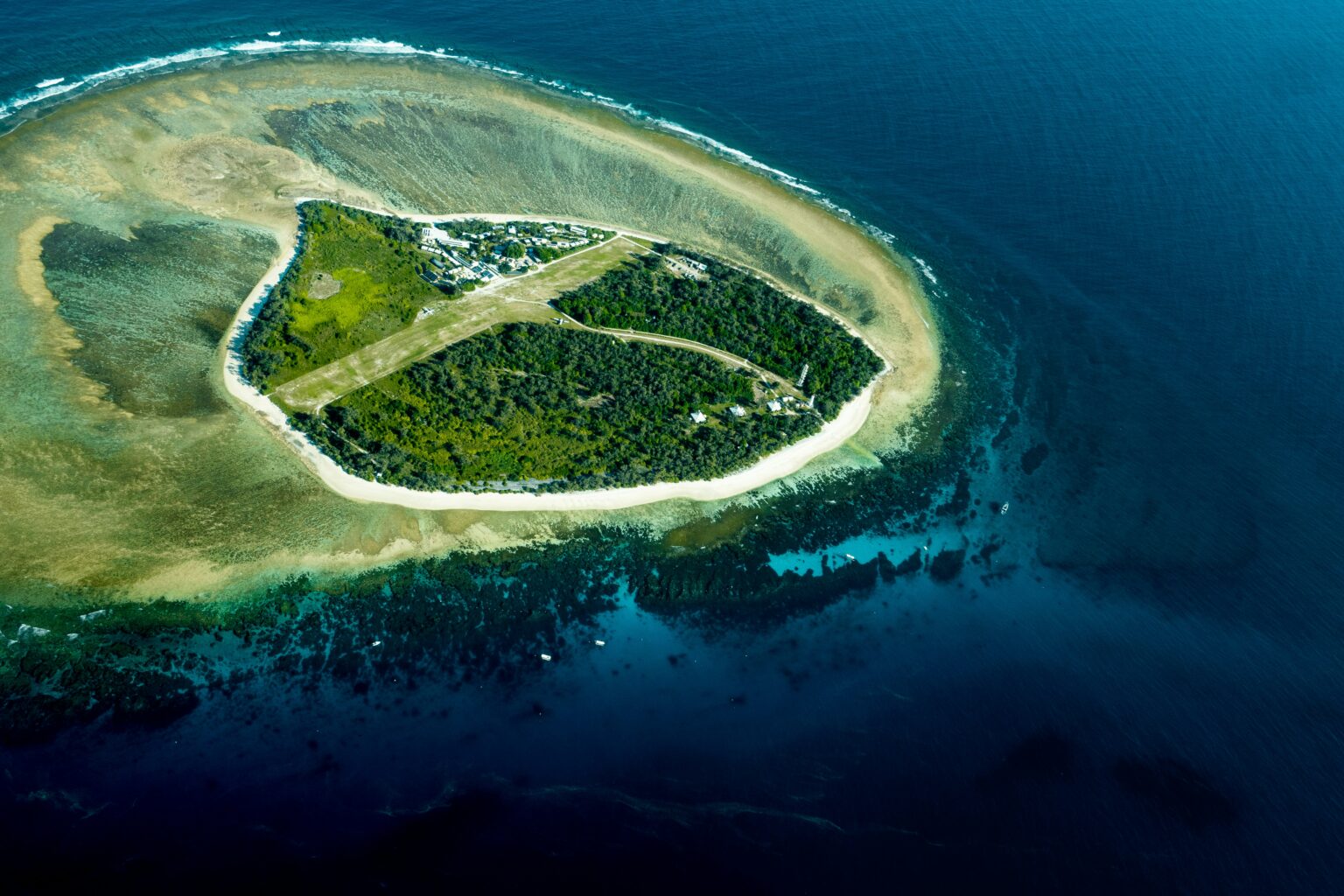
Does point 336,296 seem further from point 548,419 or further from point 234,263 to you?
point 548,419

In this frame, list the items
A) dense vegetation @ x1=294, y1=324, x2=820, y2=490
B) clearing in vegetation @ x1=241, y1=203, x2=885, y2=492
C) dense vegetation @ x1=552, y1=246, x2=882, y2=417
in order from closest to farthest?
dense vegetation @ x1=294, y1=324, x2=820, y2=490
clearing in vegetation @ x1=241, y1=203, x2=885, y2=492
dense vegetation @ x1=552, y1=246, x2=882, y2=417

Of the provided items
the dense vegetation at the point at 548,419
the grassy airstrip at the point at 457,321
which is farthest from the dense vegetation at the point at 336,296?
the dense vegetation at the point at 548,419

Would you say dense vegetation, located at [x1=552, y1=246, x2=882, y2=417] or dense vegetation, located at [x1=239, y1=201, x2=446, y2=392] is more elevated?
dense vegetation, located at [x1=552, y1=246, x2=882, y2=417]

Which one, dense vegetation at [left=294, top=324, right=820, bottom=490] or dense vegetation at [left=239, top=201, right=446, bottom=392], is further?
dense vegetation at [left=239, top=201, right=446, bottom=392]

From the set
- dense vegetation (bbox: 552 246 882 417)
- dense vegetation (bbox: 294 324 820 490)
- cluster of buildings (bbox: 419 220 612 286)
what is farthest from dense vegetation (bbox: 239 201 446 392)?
dense vegetation (bbox: 552 246 882 417)

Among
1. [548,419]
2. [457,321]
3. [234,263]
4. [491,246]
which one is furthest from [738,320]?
[234,263]

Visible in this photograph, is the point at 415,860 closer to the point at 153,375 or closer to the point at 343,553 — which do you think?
the point at 343,553

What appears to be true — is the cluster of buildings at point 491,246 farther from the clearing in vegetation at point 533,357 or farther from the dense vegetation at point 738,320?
the dense vegetation at point 738,320

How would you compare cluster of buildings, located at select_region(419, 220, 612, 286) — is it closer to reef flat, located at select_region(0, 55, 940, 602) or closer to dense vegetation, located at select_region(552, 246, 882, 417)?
reef flat, located at select_region(0, 55, 940, 602)
